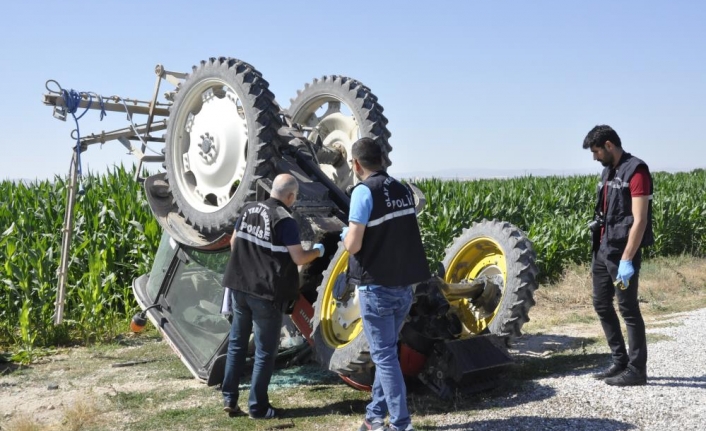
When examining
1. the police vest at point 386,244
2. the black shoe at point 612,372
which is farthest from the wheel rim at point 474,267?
the police vest at point 386,244

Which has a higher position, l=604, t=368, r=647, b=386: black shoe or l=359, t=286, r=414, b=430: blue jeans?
l=359, t=286, r=414, b=430: blue jeans

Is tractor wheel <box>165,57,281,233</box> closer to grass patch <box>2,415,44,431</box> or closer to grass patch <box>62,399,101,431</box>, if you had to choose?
grass patch <box>62,399,101,431</box>

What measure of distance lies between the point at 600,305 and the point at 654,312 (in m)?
4.19

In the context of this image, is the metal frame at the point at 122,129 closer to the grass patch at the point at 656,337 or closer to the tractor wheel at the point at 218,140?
the tractor wheel at the point at 218,140

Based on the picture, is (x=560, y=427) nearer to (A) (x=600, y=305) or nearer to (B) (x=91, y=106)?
(A) (x=600, y=305)

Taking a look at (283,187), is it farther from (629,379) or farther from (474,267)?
(629,379)

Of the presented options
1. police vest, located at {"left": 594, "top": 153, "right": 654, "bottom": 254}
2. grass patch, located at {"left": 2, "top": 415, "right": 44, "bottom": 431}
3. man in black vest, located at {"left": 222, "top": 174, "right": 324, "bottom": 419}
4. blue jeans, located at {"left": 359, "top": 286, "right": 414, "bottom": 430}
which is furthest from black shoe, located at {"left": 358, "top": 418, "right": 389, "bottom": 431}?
grass patch, located at {"left": 2, "top": 415, "right": 44, "bottom": 431}

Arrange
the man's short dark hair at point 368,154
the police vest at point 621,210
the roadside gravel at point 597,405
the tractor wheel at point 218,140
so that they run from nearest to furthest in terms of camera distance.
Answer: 1. the man's short dark hair at point 368,154
2. the roadside gravel at point 597,405
3. the police vest at point 621,210
4. the tractor wheel at point 218,140

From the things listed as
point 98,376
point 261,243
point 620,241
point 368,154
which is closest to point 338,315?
point 261,243

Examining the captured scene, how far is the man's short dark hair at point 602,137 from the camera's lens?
5.66 metres

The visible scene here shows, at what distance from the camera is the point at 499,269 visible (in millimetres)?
6562

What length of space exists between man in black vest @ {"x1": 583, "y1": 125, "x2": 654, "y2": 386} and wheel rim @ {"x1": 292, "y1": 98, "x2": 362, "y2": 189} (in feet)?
7.67

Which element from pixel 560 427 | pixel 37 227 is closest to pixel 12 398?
pixel 37 227

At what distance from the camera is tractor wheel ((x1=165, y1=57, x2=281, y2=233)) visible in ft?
18.5
